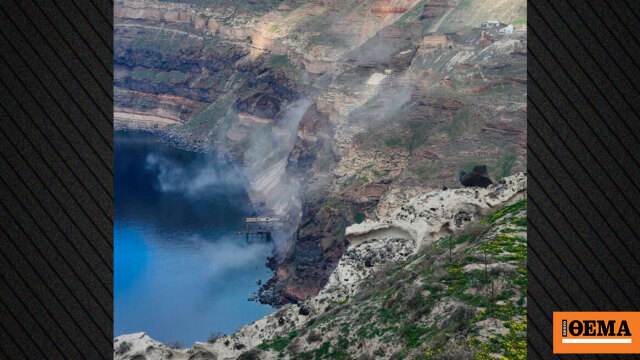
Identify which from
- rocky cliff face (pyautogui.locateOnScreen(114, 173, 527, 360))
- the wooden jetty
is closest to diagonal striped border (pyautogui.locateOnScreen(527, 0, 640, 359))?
rocky cliff face (pyautogui.locateOnScreen(114, 173, 527, 360))

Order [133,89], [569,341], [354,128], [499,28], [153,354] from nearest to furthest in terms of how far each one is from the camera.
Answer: [569,341]
[153,354]
[354,128]
[499,28]
[133,89]

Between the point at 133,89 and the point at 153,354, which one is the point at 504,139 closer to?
the point at 153,354

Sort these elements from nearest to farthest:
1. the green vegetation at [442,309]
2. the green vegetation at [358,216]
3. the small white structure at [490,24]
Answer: the green vegetation at [442,309], the green vegetation at [358,216], the small white structure at [490,24]

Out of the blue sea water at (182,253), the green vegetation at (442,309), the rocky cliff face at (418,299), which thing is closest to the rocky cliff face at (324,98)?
the blue sea water at (182,253)

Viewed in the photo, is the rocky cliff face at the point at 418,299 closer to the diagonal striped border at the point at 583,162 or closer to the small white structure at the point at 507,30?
the diagonal striped border at the point at 583,162

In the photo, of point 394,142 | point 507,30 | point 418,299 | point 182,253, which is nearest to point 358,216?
point 394,142

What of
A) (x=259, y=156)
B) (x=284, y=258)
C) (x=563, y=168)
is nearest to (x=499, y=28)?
(x=284, y=258)
